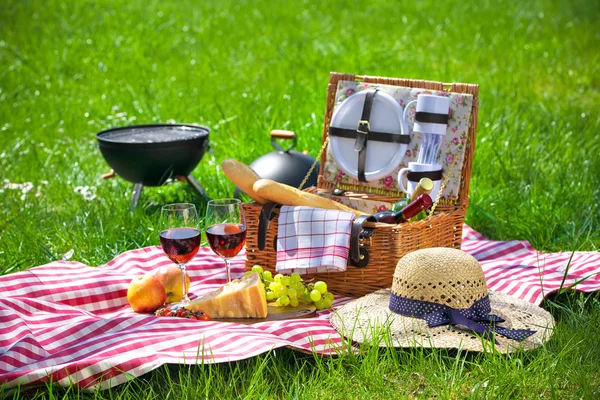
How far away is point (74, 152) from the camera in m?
5.61

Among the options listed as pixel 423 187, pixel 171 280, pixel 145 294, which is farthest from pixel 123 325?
→ pixel 423 187

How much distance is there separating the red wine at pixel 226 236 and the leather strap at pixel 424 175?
0.95 metres

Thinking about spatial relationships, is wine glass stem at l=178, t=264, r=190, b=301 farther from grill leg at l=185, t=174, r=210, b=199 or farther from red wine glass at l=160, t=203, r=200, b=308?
grill leg at l=185, t=174, r=210, b=199

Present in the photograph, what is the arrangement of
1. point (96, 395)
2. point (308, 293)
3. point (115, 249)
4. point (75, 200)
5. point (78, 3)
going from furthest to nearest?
point (78, 3) < point (75, 200) < point (115, 249) < point (308, 293) < point (96, 395)

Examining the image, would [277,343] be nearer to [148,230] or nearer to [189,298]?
[189,298]

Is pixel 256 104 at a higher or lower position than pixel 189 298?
higher

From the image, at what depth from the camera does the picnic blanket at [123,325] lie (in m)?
2.42

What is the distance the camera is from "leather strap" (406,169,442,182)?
3.35 m

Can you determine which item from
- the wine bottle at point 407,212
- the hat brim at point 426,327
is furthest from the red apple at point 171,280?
the wine bottle at point 407,212

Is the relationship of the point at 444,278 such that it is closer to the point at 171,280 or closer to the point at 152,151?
the point at 171,280

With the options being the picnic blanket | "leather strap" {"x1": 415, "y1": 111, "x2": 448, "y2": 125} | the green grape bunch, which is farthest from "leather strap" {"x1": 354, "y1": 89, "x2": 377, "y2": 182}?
the green grape bunch

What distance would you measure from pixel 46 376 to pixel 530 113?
15.1ft

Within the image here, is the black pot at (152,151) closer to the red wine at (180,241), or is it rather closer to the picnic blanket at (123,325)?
the picnic blanket at (123,325)

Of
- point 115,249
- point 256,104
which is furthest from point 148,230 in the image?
point 256,104
